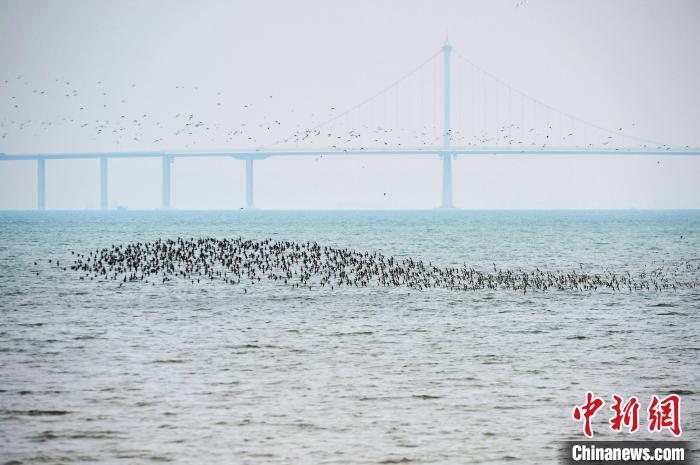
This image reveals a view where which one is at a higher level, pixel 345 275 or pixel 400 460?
pixel 345 275

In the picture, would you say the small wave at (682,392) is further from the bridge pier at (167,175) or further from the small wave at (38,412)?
the bridge pier at (167,175)

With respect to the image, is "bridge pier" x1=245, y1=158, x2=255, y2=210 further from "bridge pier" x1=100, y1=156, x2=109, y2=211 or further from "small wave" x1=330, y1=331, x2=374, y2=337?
"small wave" x1=330, y1=331, x2=374, y2=337

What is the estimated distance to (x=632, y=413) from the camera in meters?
14.8

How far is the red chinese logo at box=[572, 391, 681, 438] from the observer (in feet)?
46.4

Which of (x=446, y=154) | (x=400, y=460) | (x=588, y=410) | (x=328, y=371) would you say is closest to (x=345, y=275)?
(x=328, y=371)

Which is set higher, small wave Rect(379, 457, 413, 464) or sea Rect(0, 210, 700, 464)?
sea Rect(0, 210, 700, 464)

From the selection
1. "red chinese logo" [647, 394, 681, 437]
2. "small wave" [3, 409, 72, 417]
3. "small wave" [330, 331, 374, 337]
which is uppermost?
"red chinese logo" [647, 394, 681, 437]

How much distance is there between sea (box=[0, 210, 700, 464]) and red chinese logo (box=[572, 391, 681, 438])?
13cm

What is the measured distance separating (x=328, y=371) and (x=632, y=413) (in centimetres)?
577

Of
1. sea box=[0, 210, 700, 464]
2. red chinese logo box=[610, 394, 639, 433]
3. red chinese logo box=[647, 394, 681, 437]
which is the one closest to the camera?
sea box=[0, 210, 700, 464]

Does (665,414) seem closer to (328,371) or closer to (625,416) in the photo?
(625,416)

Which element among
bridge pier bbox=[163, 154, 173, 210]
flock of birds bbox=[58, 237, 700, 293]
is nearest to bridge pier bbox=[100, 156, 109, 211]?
bridge pier bbox=[163, 154, 173, 210]

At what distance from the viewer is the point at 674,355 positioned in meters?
20.7

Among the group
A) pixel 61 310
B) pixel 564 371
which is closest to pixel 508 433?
pixel 564 371
